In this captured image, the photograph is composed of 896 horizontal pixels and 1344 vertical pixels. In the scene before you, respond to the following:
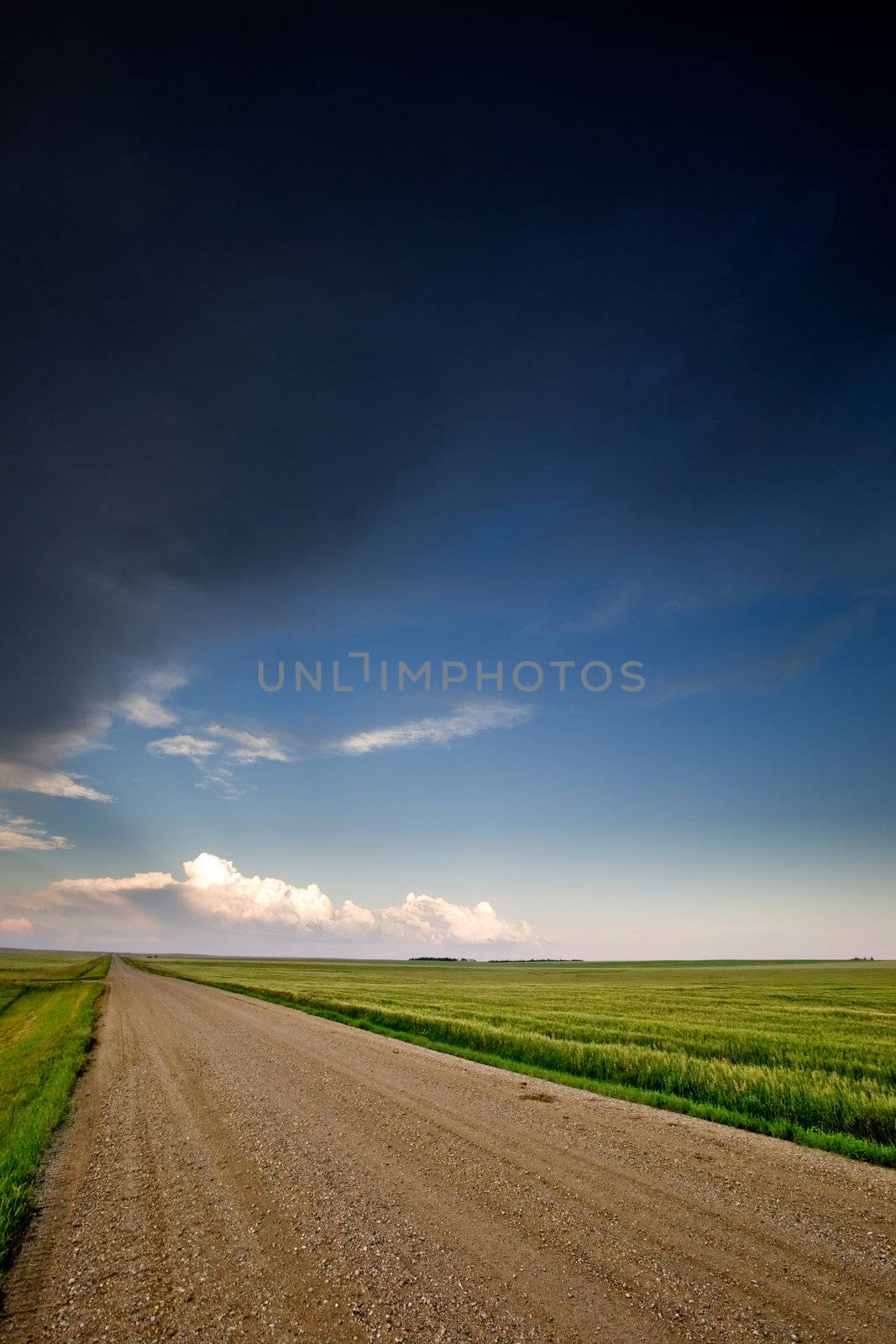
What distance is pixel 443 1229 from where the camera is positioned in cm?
728

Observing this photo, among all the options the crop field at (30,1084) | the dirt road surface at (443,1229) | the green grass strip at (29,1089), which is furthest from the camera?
the crop field at (30,1084)

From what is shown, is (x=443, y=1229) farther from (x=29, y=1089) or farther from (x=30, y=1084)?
(x=30, y=1084)

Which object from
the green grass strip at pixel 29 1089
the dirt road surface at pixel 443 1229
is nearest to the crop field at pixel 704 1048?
the dirt road surface at pixel 443 1229

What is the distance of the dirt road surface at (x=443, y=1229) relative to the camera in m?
5.60

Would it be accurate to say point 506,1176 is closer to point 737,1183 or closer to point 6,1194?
point 737,1183

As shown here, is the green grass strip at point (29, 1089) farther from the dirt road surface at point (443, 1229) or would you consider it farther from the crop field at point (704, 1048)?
the crop field at point (704, 1048)

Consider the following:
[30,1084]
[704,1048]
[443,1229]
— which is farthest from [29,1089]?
[704,1048]

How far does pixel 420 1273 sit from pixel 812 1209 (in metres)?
5.11

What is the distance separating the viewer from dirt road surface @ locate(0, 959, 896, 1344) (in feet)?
18.4

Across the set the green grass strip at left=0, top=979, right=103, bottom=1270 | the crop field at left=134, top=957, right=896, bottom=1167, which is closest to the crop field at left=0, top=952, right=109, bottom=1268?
the green grass strip at left=0, top=979, right=103, bottom=1270

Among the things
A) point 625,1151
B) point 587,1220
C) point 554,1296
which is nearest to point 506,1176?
point 587,1220

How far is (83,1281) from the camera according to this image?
20.5 feet

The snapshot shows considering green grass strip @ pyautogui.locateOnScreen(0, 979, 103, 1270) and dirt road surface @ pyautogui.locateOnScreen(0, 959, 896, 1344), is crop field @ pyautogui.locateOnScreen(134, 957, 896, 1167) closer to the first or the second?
dirt road surface @ pyautogui.locateOnScreen(0, 959, 896, 1344)

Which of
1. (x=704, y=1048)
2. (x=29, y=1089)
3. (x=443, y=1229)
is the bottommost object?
(x=704, y=1048)
